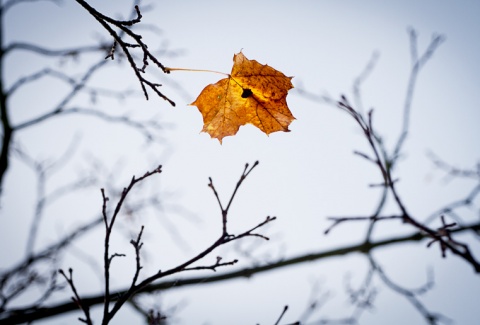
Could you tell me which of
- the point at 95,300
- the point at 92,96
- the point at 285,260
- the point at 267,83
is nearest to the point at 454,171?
the point at 285,260

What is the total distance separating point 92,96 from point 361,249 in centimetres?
439

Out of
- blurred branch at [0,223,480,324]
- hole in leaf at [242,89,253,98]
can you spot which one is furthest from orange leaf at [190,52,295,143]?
blurred branch at [0,223,480,324]

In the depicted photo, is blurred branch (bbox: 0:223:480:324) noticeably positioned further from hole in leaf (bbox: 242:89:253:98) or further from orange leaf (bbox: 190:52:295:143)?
hole in leaf (bbox: 242:89:253:98)

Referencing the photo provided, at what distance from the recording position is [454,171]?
423cm

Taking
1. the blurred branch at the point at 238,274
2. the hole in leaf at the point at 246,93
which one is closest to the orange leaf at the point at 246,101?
the hole in leaf at the point at 246,93

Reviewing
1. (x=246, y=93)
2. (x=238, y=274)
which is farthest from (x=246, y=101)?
(x=238, y=274)

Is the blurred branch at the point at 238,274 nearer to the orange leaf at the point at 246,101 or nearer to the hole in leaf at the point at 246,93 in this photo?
the orange leaf at the point at 246,101

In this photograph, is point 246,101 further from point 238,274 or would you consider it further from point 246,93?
point 238,274

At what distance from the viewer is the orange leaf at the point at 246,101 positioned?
1.78 meters

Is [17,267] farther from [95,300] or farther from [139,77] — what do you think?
[139,77]

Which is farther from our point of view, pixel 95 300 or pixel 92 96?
pixel 92 96

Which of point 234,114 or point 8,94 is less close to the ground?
point 8,94

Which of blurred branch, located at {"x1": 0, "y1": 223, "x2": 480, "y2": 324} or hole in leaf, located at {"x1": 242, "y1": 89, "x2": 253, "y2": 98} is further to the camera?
blurred branch, located at {"x1": 0, "y1": 223, "x2": 480, "y2": 324}

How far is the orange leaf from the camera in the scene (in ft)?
5.85
